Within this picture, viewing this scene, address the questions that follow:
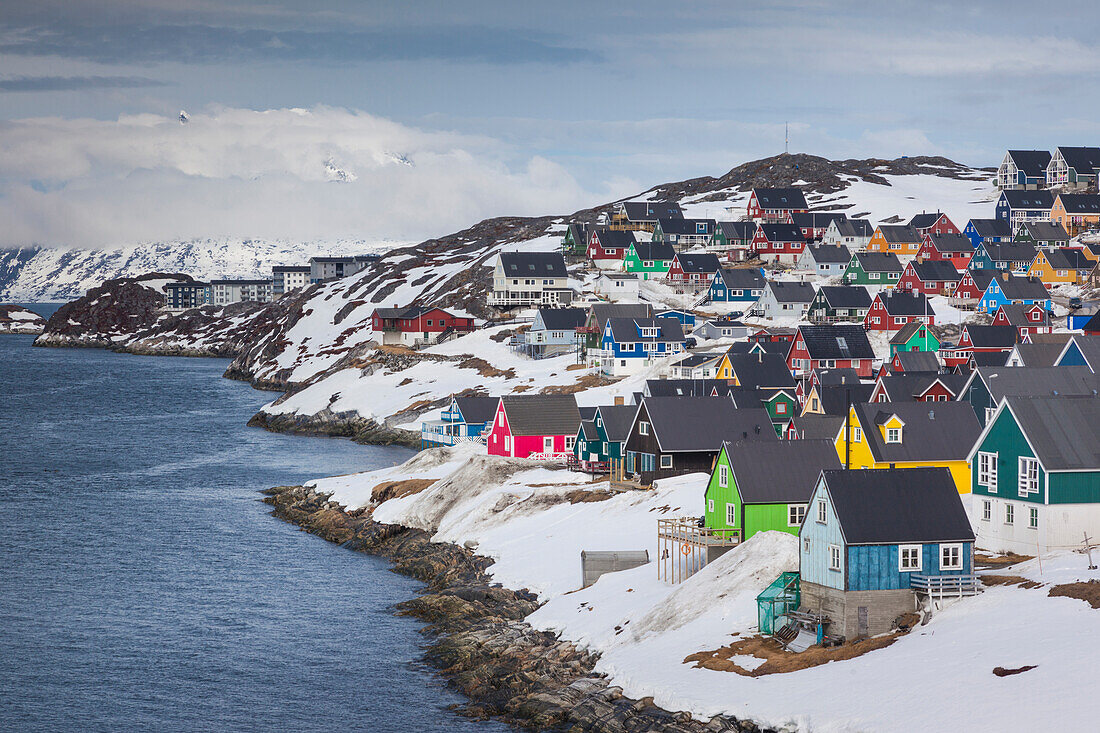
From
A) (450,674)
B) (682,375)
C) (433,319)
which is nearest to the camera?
(450,674)

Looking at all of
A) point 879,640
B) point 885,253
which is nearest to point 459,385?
point 885,253

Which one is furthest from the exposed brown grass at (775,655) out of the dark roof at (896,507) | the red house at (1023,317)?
the red house at (1023,317)

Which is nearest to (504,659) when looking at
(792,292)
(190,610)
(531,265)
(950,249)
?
(190,610)

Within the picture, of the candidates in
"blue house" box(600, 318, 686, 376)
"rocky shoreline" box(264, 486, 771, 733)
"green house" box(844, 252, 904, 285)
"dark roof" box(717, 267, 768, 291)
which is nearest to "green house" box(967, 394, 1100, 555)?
"rocky shoreline" box(264, 486, 771, 733)

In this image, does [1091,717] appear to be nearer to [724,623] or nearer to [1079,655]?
[1079,655]

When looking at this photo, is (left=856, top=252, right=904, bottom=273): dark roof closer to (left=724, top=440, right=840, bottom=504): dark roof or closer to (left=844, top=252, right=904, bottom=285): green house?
(left=844, top=252, right=904, bottom=285): green house

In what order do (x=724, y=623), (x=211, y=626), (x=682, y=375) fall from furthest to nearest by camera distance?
(x=682, y=375) → (x=211, y=626) → (x=724, y=623)

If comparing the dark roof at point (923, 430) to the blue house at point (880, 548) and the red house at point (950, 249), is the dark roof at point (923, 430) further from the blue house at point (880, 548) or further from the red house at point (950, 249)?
the red house at point (950, 249)
